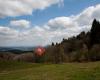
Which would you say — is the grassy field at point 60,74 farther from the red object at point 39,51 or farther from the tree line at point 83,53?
the red object at point 39,51

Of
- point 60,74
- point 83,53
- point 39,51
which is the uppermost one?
point 39,51

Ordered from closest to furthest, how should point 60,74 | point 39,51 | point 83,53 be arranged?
point 60,74 → point 83,53 → point 39,51

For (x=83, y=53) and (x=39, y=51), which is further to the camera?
(x=39, y=51)

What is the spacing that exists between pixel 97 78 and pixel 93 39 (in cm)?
8012

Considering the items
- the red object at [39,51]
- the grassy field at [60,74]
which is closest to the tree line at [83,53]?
the red object at [39,51]

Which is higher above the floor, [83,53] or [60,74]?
[83,53]

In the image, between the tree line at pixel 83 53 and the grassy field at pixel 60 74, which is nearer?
the grassy field at pixel 60 74

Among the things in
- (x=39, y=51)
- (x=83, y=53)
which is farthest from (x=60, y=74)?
(x=39, y=51)

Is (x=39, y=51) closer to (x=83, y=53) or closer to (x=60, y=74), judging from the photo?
(x=83, y=53)

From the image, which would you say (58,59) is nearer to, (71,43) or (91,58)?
(91,58)

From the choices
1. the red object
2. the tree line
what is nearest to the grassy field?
the tree line

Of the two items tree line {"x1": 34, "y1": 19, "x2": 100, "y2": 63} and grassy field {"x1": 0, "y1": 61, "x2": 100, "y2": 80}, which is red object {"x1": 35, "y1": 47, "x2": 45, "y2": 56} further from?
grassy field {"x1": 0, "y1": 61, "x2": 100, "y2": 80}

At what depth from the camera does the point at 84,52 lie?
87.9 m

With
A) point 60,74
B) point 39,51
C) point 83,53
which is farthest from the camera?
point 39,51
